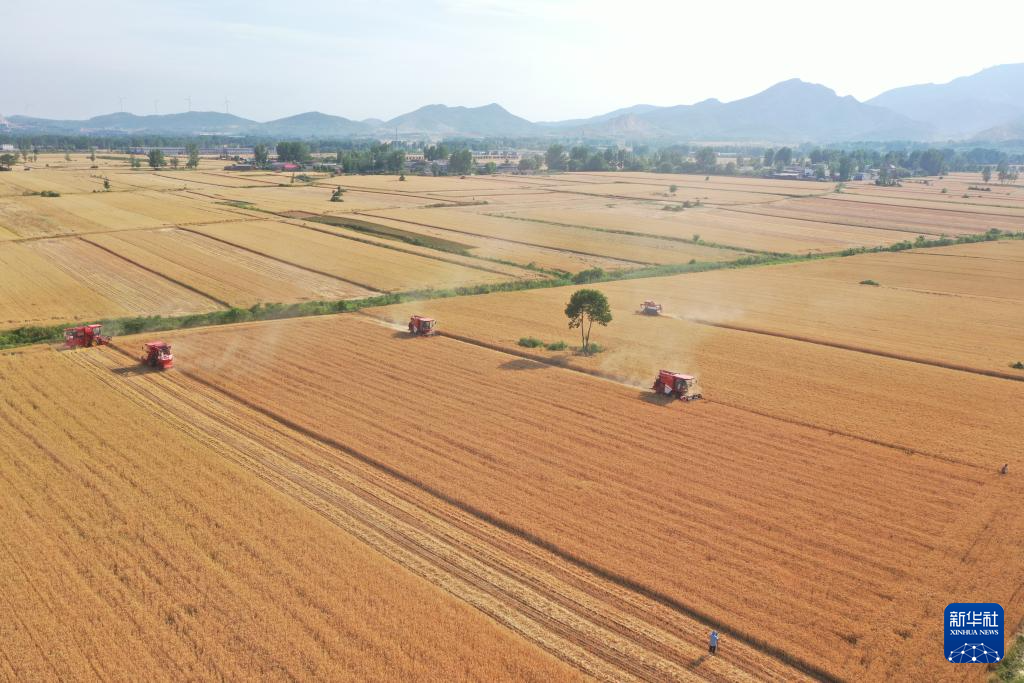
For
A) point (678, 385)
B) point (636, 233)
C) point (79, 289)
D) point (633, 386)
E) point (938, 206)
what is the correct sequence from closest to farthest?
point (678, 385) → point (633, 386) → point (79, 289) → point (636, 233) → point (938, 206)

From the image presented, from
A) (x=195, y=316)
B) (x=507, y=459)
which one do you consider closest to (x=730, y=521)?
(x=507, y=459)

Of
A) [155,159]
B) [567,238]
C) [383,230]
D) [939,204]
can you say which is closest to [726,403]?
[567,238]

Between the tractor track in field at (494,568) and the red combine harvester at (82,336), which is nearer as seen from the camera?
the tractor track in field at (494,568)

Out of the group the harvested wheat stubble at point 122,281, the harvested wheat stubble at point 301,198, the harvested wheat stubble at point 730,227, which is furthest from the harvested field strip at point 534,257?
the harvested wheat stubble at point 301,198

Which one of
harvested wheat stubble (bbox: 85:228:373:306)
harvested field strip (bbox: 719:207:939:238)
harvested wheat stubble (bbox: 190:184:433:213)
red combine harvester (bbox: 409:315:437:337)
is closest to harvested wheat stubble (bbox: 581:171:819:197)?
harvested field strip (bbox: 719:207:939:238)

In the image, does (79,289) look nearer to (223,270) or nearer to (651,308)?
(223,270)

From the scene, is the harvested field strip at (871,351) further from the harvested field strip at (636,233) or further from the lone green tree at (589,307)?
the harvested field strip at (636,233)
